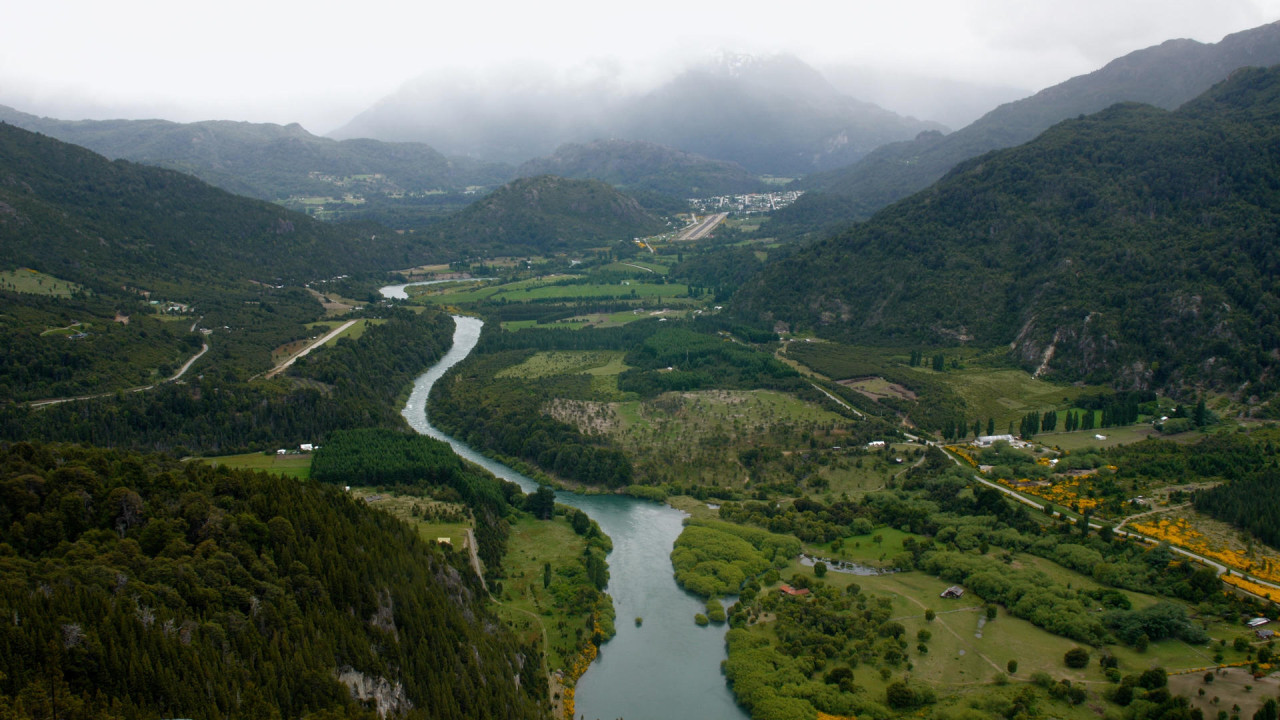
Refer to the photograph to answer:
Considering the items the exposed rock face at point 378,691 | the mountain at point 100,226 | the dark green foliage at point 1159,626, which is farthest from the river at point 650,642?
Result: the mountain at point 100,226

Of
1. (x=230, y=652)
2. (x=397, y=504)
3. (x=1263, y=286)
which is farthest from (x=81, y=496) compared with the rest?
(x=1263, y=286)

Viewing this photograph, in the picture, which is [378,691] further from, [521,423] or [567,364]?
[567,364]

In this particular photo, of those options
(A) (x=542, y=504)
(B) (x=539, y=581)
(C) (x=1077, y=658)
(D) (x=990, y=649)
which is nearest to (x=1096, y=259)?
(D) (x=990, y=649)

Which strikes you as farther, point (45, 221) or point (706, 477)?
point (45, 221)

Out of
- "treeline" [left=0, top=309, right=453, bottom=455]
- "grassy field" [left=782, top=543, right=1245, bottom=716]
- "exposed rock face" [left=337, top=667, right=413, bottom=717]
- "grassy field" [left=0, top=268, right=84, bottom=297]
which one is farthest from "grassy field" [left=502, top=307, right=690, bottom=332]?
"exposed rock face" [left=337, top=667, right=413, bottom=717]

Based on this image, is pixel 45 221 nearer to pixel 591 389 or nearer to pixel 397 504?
pixel 591 389

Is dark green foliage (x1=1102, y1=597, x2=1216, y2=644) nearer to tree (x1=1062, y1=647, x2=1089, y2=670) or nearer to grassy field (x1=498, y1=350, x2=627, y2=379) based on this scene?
tree (x1=1062, y1=647, x2=1089, y2=670)

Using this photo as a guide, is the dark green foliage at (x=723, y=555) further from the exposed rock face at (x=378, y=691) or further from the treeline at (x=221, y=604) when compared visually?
the exposed rock face at (x=378, y=691)
